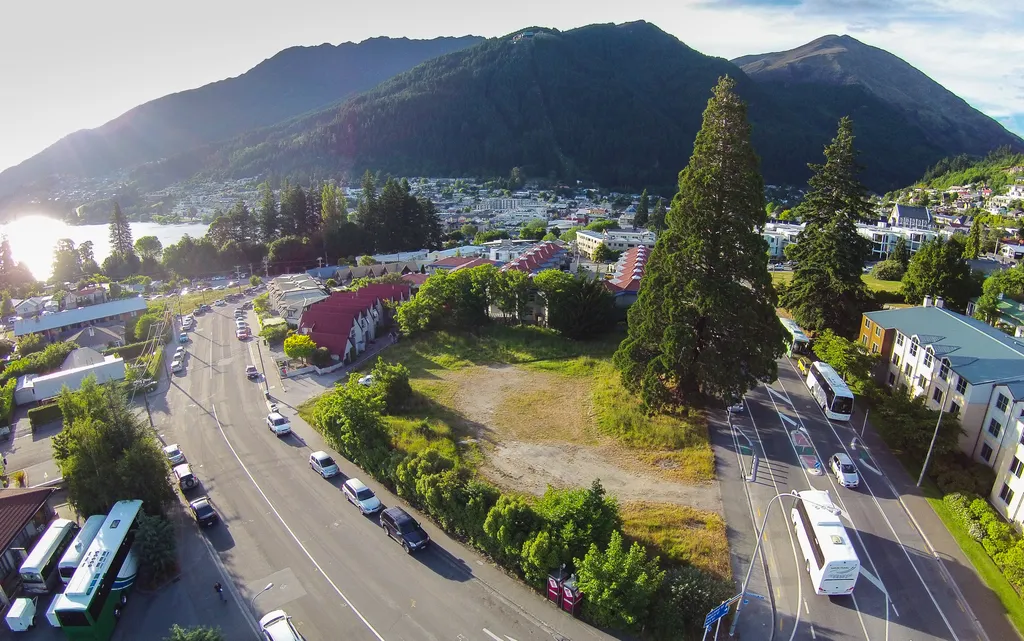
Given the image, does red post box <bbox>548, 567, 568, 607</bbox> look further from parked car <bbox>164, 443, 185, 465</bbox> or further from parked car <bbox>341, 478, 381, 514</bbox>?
parked car <bbox>164, 443, 185, 465</bbox>

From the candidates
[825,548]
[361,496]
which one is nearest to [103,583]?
[361,496]

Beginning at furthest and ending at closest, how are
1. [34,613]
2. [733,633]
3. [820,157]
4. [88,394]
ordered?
[820,157], [88,394], [34,613], [733,633]

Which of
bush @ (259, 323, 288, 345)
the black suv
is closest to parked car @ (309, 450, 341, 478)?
the black suv

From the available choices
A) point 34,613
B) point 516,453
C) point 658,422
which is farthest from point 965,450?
point 34,613

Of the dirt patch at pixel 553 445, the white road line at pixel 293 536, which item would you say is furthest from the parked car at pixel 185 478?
the dirt patch at pixel 553 445

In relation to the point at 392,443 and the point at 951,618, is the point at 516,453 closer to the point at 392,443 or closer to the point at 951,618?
the point at 392,443

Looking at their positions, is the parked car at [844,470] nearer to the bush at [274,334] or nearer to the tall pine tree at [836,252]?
the tall pine tree at [836,252]
